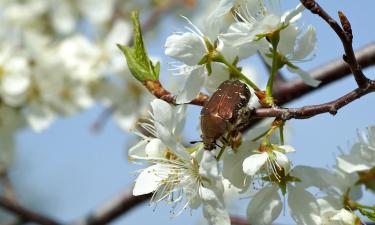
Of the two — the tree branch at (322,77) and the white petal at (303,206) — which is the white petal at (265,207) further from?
the tree branch at (322,77)

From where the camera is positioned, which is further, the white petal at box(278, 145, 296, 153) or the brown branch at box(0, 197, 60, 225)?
the brown branch at box(0, 197, 60, 225)

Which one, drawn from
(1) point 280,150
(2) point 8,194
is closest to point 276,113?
(1) point 280,150

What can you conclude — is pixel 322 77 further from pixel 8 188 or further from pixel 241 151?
pixel 8 188

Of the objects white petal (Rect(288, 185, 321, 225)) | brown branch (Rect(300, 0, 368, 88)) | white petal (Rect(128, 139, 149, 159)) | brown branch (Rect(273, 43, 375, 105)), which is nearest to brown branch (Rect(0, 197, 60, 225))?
brown branch (Rect(273, 43, 375, 105))

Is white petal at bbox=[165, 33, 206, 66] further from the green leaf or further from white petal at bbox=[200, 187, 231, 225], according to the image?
white petal at bbox=[200, 187, 231, 225]

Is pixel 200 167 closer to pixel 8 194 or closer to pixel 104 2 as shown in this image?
pixel 8 194

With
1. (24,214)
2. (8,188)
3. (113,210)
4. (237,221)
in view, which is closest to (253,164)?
(237,221)
